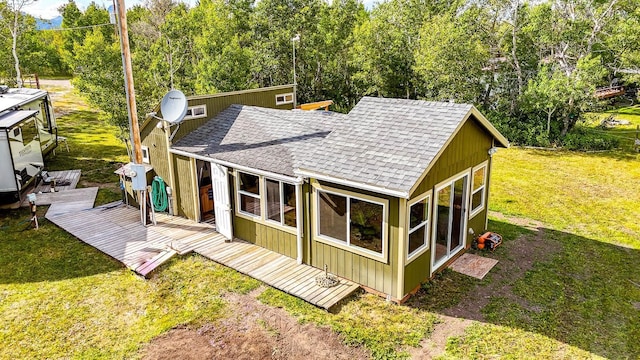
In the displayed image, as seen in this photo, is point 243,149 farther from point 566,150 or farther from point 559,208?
point 566,150

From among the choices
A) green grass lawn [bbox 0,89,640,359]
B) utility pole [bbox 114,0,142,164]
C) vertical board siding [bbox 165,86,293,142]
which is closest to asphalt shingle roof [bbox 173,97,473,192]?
→ vertical board siding [bbox 165,86,293,142]

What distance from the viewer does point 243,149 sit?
1140 cm

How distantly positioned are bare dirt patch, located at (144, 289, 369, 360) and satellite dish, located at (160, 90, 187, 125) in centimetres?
557

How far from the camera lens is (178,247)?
1105 cm

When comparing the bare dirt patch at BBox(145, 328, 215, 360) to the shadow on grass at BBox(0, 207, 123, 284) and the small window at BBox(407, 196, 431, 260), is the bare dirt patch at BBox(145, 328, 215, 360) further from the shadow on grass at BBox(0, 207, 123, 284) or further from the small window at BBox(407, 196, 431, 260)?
the small window at BBox(407, 196, 431, 260)

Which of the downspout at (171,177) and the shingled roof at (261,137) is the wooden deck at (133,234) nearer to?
the downspout at (171,177)

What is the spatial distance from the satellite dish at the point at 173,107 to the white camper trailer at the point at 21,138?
5.84 metres

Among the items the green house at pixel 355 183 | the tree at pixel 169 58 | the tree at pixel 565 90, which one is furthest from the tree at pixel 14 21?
the tree at pixel 565 90

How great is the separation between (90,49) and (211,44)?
7.36 metres

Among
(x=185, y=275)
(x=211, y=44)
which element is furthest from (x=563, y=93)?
(x=185, y=275)

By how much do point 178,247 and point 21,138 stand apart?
26.7 ft

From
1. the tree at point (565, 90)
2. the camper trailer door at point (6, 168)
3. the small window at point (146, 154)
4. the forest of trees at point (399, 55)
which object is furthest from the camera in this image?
the forest of trees at point (399, 55)

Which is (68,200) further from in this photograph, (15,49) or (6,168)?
(15,49)

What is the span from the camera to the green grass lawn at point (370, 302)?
7.73 metres
